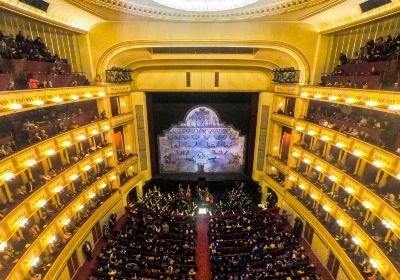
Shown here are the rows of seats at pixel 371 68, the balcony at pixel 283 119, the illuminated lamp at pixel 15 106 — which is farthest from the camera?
the balcony at pixel 283 119

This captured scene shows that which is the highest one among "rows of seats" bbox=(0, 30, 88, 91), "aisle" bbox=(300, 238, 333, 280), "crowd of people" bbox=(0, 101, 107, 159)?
"rows of seats" bbox=(0, 30, 88, 91)

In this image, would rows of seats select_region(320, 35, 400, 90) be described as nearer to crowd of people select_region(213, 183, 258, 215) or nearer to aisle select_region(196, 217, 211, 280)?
crowd of people select_region(213, 183, 258, 215)

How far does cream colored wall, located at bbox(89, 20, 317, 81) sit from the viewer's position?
656 inches

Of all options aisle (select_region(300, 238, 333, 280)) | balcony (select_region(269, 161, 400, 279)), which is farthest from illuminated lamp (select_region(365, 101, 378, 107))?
aisle (select_region(300, 238, 333, 280))

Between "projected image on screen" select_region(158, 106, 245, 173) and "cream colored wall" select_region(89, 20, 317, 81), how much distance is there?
248 inches

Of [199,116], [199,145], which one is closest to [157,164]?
[199,145]

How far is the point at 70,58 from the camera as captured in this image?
17.2 metres

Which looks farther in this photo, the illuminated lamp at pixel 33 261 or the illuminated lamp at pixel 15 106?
the illuminated lamp at pixel 33 261

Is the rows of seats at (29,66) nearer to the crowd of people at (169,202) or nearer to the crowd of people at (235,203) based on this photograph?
the crowd of people at (169,202)

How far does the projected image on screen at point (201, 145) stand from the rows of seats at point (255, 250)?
212 inches

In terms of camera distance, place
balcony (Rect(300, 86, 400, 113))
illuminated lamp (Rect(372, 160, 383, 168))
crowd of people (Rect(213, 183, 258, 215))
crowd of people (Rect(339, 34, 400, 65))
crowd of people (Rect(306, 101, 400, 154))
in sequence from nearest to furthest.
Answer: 1. balcony (Rect(300, 86, 400, 113))
2. illuminated lamp (Rect(372, 160, 383, 168))
3. crowd of people (Rect(306, 101, 400, 154))
4. crowd of people (Rect(339, 34, 400, 65))
5. crowd of people (Rect(213, 183, 258, 215))

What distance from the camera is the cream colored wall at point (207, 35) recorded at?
54.7 feet

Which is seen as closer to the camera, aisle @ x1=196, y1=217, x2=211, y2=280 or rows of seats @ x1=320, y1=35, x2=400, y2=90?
rows of seats @ x1=320, y1=35, x2=400, y2=90

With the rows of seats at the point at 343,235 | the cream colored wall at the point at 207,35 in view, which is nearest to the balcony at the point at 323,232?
the rows of seats at the point at 343,235
